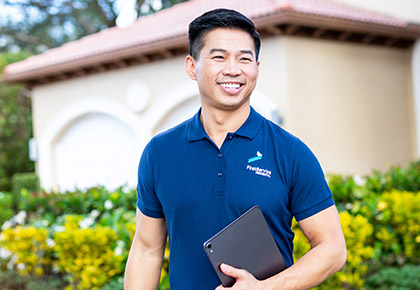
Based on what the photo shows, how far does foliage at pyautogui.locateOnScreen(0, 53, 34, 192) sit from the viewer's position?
60.3 ft

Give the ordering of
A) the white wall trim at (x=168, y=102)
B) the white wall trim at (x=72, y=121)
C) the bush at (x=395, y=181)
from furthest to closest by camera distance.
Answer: the white wall trim at (x=72, y=121) < the white wall trim at (x=168, y=102) < the bush at (x=395, y=181)

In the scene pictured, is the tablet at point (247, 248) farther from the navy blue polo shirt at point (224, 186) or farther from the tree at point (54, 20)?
the tree at point (54, 20)

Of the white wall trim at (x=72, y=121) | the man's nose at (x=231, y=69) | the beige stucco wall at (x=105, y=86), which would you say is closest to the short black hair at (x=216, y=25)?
the man's nose at (x=231, y=69)

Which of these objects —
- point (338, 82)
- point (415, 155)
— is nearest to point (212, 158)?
point (338, 82)

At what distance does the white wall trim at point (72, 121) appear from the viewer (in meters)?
11.9

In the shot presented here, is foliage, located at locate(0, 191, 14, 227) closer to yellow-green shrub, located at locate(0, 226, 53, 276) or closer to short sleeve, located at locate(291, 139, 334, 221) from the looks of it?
yellow-green shrub, located at locate(0, 226, 53, 276)

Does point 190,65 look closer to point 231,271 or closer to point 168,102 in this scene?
point 231,271

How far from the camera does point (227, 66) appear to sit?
79.2 inches

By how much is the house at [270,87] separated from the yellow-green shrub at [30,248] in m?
1.87

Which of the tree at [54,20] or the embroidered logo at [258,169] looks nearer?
the embroidered logo at [258,169]

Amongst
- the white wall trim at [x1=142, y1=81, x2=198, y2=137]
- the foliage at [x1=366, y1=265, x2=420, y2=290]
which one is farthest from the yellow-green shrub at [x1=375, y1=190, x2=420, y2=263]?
the white wall trim at [x1=142, y1=81, x2=198, y2=137]

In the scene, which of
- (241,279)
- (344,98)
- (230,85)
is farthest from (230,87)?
(344,98)

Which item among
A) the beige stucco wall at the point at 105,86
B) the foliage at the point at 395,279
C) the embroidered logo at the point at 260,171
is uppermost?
the embroidered logo at the point at 260,171

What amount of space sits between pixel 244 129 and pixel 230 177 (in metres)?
0.22
